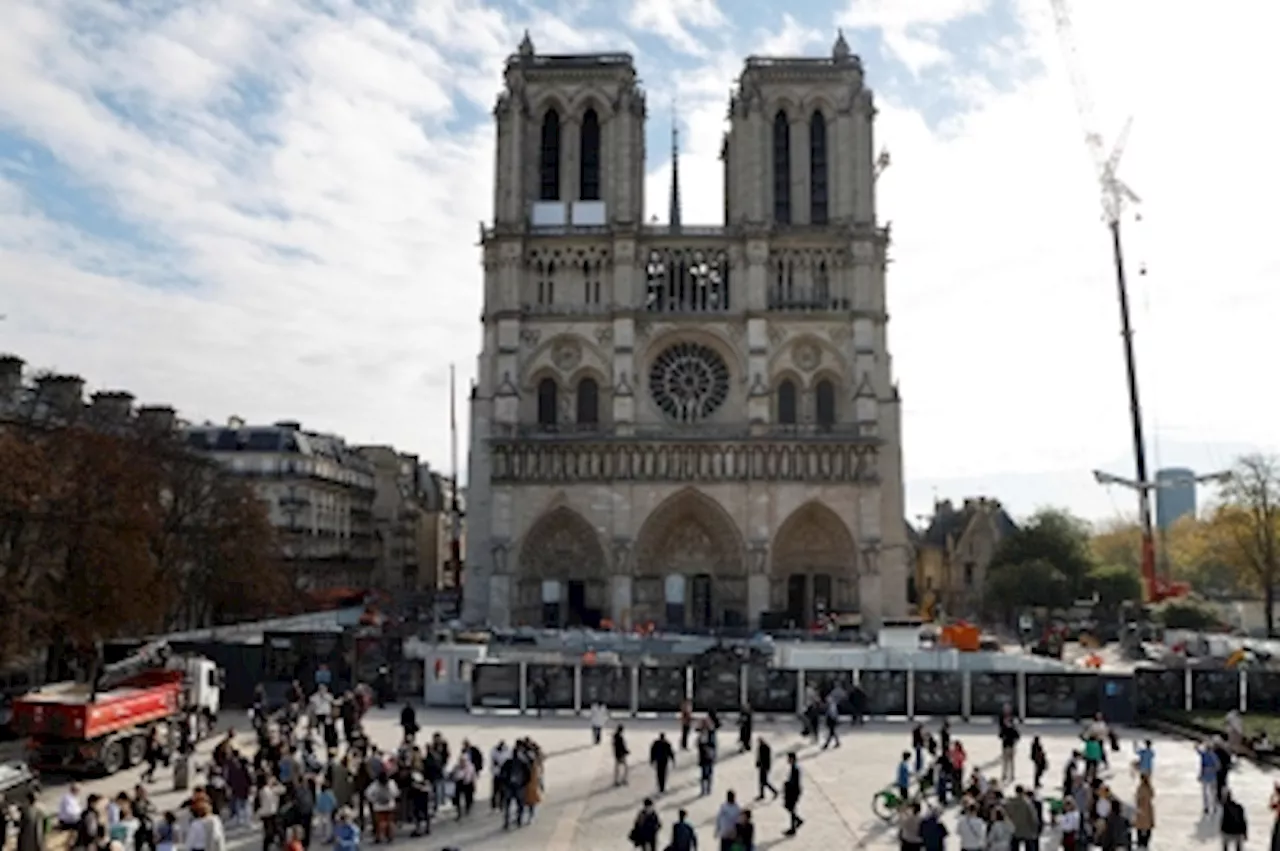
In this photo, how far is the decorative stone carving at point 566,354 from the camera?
192 ft

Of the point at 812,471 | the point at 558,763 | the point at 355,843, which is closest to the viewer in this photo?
the point at 355,843

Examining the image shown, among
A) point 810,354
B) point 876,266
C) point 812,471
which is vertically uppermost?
point 876,266

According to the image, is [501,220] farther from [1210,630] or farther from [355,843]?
[355,843]

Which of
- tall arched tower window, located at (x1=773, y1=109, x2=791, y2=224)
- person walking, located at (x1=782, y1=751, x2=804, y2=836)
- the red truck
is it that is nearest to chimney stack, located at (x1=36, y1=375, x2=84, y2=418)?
the red truck

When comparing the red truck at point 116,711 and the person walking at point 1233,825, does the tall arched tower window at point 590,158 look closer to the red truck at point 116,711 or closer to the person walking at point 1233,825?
the red truck at point 116,711

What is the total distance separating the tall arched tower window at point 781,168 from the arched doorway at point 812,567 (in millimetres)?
15681

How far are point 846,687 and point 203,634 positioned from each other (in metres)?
19.9

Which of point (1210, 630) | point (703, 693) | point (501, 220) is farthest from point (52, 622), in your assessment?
point (1210, 630)

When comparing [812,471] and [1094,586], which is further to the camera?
[1094,586]

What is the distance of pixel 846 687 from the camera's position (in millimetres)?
32125

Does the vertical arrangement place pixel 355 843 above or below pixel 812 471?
below

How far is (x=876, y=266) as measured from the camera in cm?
5844

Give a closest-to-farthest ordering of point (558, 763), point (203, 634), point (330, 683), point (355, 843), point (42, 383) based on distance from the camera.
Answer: point (355, 843) < point (558, 763) < point (330, 683) < point (203, 634) < point (42, 383)

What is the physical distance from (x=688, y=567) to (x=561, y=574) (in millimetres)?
6283
